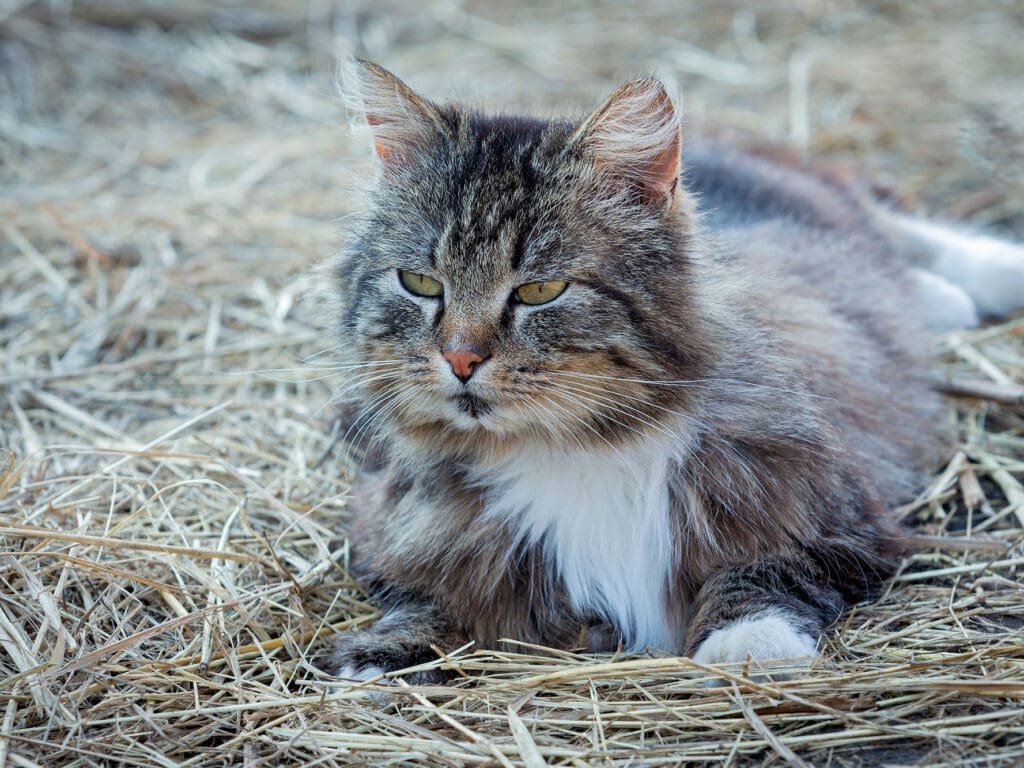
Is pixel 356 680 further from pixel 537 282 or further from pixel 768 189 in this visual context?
pixel 768 189

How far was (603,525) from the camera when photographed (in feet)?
9.02

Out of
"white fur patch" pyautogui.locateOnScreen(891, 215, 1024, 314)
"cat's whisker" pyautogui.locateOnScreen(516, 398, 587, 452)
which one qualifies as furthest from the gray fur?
"white fur patch" pyautogui.locateOnScreen(891, 215, 1024, 314)

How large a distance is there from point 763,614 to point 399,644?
0.97 m

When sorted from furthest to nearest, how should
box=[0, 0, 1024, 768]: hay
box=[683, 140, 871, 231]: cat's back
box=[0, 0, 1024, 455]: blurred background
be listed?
1. box=[0, 0, 1024, 455]: blurred background
2. box=[683, 140, 871, 231]: cat's back
3. box=[0, 0, 1024, 768]: hay

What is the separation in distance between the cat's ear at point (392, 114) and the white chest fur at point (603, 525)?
0.94 m


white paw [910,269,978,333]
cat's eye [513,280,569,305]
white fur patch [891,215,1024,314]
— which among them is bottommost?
white paw [910,269,978,333]

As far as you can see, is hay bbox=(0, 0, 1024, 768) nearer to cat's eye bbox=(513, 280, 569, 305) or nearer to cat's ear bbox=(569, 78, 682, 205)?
cat's eye bbox=(513, 280, 569, 305)

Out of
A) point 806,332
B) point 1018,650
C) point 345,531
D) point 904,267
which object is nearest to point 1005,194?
point 904,267

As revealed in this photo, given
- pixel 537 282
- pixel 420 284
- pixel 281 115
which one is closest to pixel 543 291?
pixel 537 282

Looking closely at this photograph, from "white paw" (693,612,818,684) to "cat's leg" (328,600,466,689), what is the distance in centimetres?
70

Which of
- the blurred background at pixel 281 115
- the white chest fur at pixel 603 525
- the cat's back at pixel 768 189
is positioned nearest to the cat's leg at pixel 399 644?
the white chest fur at pixel 603 525

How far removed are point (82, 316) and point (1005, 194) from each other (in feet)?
15.3

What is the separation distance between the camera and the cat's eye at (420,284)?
2.68m

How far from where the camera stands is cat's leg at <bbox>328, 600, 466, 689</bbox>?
2682 millimetres
